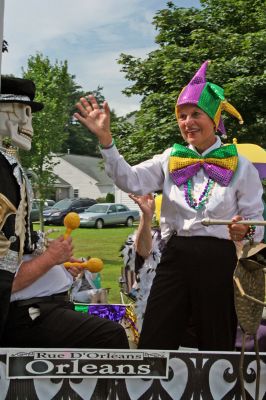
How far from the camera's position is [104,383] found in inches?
69.4

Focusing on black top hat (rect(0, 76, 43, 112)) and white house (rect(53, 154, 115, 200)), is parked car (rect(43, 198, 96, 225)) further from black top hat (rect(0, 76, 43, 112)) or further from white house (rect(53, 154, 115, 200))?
black top hat (rect(0, 76, 43, 112))

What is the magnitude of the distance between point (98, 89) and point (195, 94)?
71.6 meters

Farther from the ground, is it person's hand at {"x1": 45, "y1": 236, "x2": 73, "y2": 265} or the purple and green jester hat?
the purple and green jester hat

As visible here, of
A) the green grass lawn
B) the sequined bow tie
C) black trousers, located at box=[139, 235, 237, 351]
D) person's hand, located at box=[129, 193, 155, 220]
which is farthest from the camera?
the green grass lawn

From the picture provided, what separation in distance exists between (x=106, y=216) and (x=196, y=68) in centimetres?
1431

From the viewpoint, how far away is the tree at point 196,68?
1055 centimetres

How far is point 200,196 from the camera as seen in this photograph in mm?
2359

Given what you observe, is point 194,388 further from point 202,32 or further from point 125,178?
point 202,32

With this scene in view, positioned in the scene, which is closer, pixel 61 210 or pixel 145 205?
pixel 145 205

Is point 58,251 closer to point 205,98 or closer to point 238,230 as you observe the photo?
point 238,230

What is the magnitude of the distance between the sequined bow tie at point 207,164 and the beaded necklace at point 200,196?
0.03m

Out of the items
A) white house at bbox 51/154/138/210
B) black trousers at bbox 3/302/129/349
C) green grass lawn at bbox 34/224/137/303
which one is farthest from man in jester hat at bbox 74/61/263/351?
white house at bbox 51/154/138/210

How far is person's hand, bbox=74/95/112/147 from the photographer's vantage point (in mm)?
2180

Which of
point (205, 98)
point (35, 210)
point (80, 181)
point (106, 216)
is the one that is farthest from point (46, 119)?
point (80, 181)
